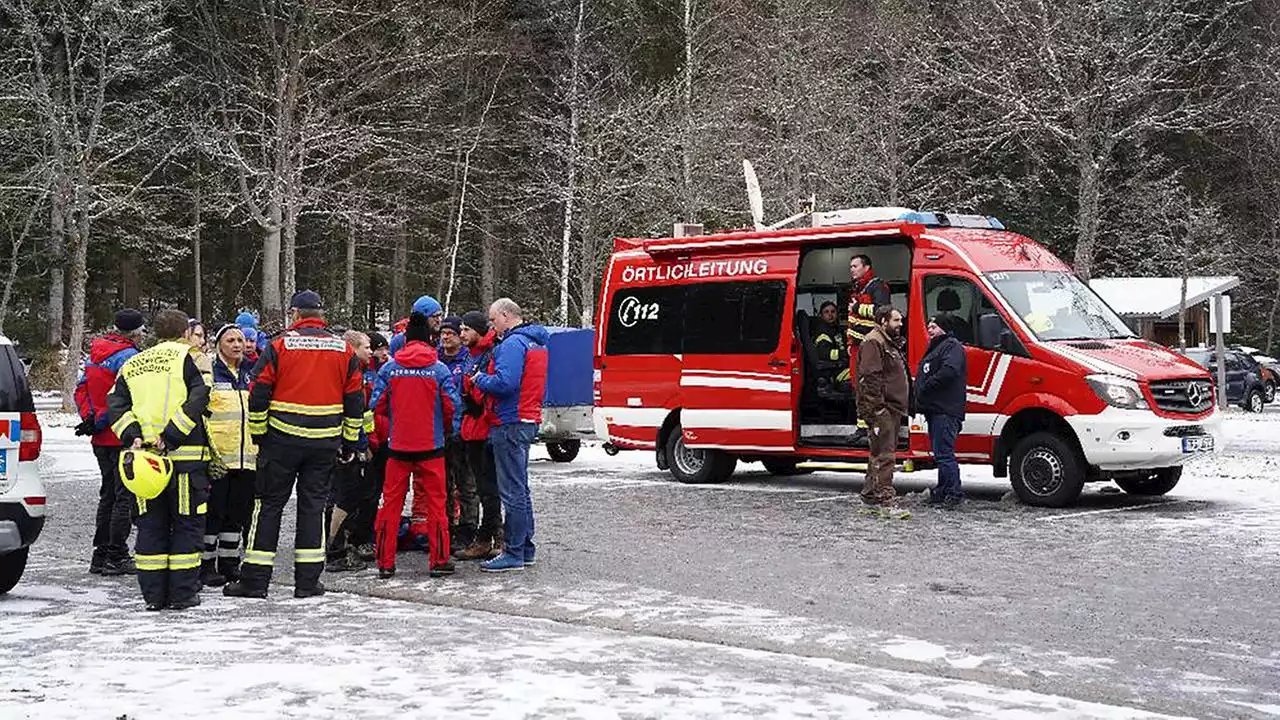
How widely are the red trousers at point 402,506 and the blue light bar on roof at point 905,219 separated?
680 centimetres

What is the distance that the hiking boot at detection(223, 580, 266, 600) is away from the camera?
959 centimetres

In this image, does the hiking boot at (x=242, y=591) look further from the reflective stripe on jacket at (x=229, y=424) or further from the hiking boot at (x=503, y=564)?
the hiking boot at (x=503, y=564)

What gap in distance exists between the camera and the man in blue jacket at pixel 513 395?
34.3ft

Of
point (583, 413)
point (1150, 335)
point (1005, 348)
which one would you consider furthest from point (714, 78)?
point (1005, 348)

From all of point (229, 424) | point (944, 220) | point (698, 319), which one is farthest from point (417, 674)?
point (698, 319)

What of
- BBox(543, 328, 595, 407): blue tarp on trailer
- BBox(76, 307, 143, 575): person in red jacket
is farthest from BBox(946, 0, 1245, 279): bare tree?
BBox(76, 307, 143, 575): person in red jacket

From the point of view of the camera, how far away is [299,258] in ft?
164

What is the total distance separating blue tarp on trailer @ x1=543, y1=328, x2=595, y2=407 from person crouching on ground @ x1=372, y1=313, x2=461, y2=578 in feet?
30.1

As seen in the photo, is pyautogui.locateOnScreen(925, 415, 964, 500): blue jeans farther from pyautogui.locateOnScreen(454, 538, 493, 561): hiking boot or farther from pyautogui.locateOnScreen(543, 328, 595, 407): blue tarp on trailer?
pyautogui.locateOnScreen(543, 328, 595, 407): blue tarp on trailer

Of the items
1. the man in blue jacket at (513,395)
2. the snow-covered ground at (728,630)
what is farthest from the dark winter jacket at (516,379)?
the snow-covered ground at (728,630)

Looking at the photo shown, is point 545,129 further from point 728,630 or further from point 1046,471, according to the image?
point 728,630

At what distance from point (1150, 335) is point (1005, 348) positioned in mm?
38680

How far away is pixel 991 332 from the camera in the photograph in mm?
14664

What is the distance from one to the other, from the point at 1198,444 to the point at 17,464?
33.2 feet
